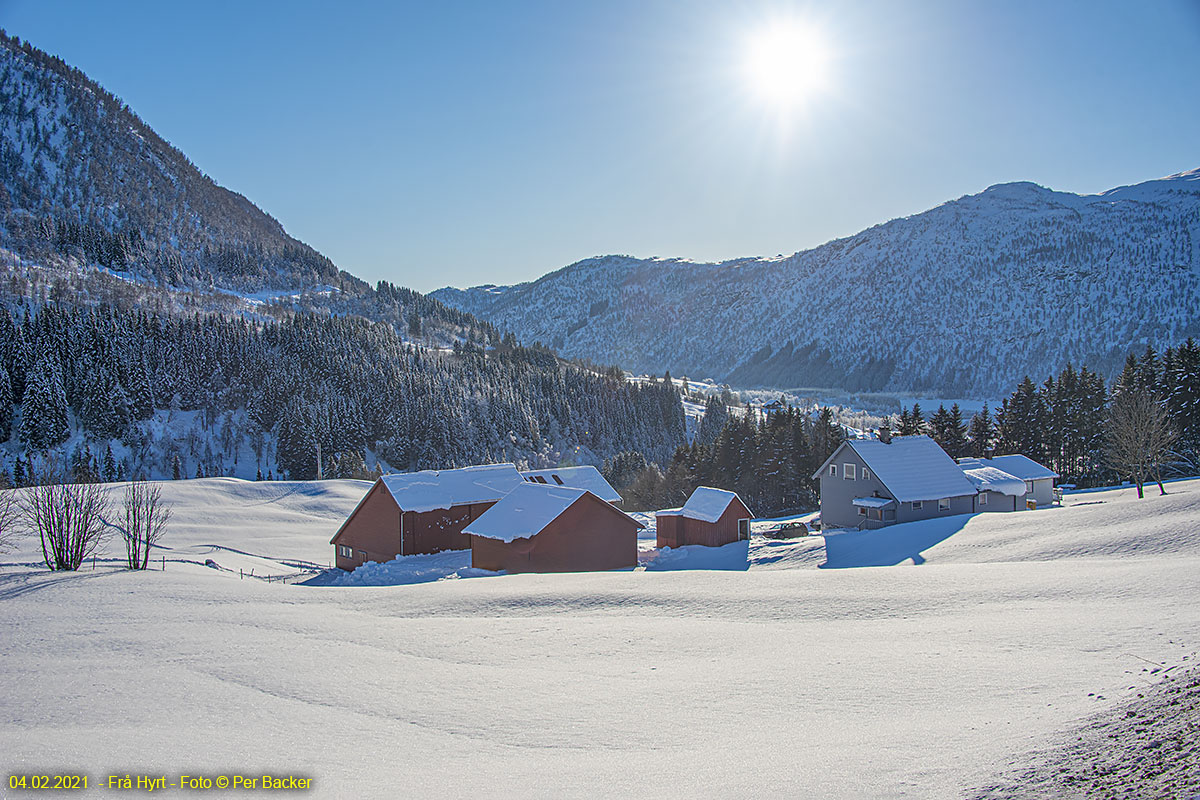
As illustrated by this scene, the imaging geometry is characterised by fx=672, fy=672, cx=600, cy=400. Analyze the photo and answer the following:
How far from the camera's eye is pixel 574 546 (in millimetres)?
35531

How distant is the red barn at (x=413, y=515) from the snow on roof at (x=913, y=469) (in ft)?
79.7

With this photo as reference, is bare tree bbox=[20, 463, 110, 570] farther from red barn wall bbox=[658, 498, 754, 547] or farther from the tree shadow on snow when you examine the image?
red barn wall bbox=[658, 498, 754, 547]

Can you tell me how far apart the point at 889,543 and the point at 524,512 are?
758 inches

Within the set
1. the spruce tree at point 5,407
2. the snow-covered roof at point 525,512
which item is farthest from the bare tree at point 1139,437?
the spruce tree at point 5,407

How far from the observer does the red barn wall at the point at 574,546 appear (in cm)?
3391

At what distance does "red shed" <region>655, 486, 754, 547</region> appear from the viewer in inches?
1734

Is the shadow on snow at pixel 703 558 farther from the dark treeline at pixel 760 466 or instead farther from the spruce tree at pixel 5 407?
the spruce tree at pixel 5 407

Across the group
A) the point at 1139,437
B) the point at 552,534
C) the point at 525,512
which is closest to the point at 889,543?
the point at 552,534

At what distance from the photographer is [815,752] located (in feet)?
22.8

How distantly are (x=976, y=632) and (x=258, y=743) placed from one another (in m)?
11.8

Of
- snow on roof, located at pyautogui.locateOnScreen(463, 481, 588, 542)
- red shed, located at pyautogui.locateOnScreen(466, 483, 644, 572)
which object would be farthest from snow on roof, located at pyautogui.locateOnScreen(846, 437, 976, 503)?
snow on roof, located at pyautogui.locateOnScreen(463, 481, 588, 542)

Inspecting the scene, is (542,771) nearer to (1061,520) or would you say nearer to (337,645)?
(337,645)

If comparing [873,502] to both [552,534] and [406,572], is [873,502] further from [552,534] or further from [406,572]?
[406,572]

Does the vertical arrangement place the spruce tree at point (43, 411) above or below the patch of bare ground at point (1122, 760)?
above
